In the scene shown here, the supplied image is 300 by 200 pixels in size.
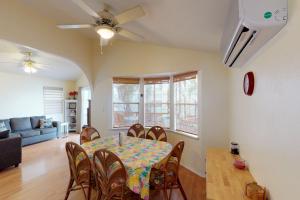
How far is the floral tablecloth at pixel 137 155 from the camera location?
6.43ft

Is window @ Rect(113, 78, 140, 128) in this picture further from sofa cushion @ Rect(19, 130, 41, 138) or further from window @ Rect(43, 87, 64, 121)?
window @ Rect(43, 87, 64, 121)

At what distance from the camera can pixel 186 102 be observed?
378 cm

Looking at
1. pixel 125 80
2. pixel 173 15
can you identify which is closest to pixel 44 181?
pixel 125 80

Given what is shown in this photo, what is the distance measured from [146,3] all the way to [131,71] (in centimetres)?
251

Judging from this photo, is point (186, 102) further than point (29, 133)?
No

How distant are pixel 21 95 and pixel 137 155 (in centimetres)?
579

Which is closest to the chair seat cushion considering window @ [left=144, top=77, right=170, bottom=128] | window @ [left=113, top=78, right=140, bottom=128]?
window @ [left=113, top=78, right=140, bottom=128]

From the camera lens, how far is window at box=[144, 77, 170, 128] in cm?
429

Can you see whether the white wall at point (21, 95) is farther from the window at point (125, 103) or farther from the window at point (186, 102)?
the window at point (186, 102)

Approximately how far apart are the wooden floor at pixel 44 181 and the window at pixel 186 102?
0.92 metres

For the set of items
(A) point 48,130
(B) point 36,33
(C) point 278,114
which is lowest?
(A) point 48,130

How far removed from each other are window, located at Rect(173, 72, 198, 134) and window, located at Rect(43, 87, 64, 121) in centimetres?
552

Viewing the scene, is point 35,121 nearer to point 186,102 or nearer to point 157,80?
point 157,80

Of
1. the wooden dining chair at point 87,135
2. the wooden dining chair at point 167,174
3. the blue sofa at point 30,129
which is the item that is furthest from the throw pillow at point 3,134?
the wooden dining chair at point 167,174
